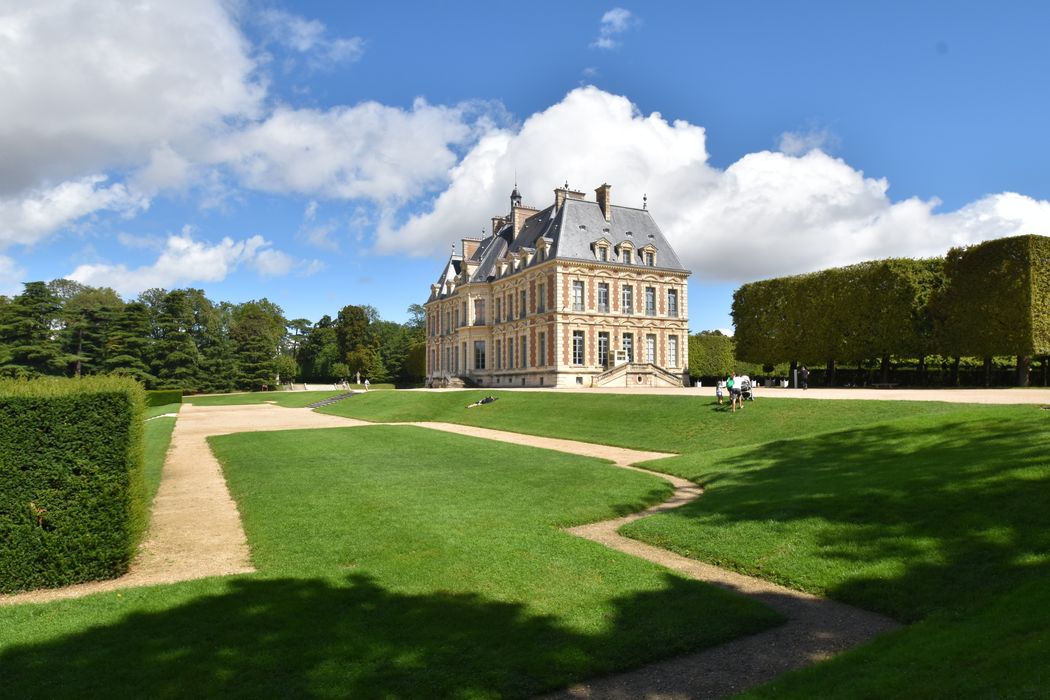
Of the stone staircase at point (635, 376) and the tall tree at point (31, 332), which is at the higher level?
the tall tree at point (31, 332)

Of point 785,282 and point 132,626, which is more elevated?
point 785,282

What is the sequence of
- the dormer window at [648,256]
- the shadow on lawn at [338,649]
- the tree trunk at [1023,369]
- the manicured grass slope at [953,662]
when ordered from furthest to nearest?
the dormer window at [648,256]
the tree trunk at [1023,369]
the shadow on lawn at [338,649]
the manicured grass slope at [953,662]

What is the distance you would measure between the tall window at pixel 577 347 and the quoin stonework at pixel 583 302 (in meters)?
0.07

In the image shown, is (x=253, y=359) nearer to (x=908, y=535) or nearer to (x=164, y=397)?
(x=164, y=397)

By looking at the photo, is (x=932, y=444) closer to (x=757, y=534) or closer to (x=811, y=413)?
(x=757, y=534)

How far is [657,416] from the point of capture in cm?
2203

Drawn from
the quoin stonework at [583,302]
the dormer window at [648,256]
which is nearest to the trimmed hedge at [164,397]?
the quoin stonework at [583,302]

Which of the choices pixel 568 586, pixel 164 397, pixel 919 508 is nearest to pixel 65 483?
pixel 568 586

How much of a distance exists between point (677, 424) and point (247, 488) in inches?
512

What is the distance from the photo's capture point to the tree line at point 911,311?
2939cm

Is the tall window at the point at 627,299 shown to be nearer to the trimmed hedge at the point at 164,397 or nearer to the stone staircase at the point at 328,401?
the stone staircase at the point at 328,401

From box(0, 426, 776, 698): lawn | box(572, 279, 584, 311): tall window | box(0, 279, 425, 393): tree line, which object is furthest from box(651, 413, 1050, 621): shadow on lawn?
box(0, 279, 425, 393): tree line

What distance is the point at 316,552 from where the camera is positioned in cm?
756

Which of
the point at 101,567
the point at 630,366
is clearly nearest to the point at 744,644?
the point at 101,567
